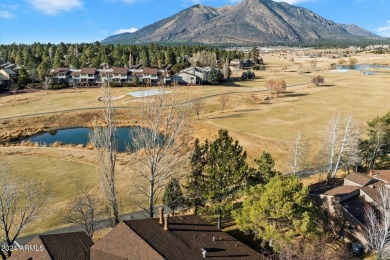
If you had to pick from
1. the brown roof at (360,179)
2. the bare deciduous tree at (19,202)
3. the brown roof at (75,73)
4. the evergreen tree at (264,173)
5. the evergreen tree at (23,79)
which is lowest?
the bare deciduous tree at (19,202)

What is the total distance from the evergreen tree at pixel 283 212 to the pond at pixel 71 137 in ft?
166

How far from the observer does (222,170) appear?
36.2 metres

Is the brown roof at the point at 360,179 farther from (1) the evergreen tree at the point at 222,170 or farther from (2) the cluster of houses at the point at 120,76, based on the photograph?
(2) the cluster of houses at the point at 120,76

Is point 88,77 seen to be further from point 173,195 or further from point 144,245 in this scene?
point 144,245

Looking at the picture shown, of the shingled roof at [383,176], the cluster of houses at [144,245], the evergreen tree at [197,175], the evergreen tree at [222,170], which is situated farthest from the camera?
the shingled roof at [383,176]

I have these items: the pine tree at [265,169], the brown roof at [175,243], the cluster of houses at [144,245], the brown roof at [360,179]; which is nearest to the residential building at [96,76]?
the pine tree at [265,169]

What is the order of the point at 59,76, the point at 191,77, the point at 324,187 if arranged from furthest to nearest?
the point at 191,77, the point at 59,76, the point at 324,187

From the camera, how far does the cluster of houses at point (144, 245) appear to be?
24.6 metres

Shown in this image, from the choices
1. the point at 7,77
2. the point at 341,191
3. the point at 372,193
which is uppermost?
the point at 7,77

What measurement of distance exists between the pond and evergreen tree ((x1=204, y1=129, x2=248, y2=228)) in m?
42.4

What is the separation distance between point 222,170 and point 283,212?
30.6ft

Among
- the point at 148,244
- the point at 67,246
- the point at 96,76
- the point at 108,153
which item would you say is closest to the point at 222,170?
the point at 108,153

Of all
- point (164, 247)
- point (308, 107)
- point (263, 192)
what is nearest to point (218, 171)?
point (263, 192)

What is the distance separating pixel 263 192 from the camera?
31.9 metres
